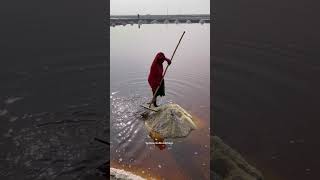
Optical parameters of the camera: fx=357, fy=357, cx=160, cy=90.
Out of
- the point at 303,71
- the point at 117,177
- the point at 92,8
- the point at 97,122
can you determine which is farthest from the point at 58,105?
the point at 92,8

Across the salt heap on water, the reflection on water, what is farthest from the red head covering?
the reflection on water

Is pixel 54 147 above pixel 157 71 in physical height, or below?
below

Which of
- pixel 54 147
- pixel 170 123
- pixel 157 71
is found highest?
pixel 157 71

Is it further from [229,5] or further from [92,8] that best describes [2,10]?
[229,5]

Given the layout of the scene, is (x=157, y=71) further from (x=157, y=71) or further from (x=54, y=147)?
(x=54, y=147)

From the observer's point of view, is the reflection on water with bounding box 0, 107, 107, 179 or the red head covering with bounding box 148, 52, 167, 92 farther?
the red head covering with bounding box 148, 52, 167, 92

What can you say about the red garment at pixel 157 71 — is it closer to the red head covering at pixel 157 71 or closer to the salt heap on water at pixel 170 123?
the red head covering at pixel 157 71

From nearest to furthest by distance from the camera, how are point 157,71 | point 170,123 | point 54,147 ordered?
1. point 54,147
2. point 170,123
3. point 157,71

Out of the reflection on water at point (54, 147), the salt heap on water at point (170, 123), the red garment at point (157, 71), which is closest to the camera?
the reflection on water at point (54, 147)

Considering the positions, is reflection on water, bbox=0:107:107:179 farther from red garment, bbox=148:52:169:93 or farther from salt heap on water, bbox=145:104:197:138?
red garment, bbox=148:52:169:93

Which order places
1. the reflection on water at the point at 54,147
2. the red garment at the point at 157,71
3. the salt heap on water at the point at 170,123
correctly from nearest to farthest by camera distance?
the reflection on water at the point at 54,147 → the salt heap on water at the point at 170,123 → the red garment at the point at 157,71

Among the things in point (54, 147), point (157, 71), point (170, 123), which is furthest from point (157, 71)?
point (54, 147)

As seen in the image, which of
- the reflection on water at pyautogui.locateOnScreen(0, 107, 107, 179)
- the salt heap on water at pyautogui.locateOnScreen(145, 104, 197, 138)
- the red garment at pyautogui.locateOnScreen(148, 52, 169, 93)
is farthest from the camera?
the red garment at pyautogui.locateOnScreen(148, 52, 169, 93)

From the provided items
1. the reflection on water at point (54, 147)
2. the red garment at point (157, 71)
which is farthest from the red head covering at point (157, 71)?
the reflection on water at point (54, 147)
